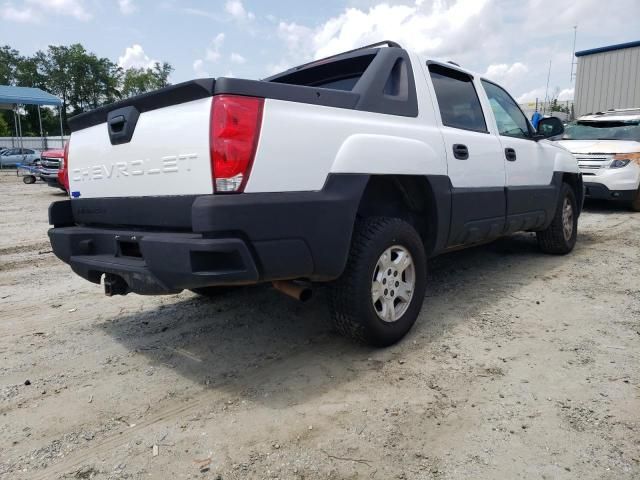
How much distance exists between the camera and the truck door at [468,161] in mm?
3635

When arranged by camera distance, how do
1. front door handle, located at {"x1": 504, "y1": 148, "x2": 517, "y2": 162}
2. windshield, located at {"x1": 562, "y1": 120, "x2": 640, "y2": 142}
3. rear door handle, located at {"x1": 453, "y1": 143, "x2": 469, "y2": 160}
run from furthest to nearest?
windshield, located at {"x1": 562, "y1": 120, "x2": 640, "y2": 142}
front door handle, located at {"x1": 504, "y1": 148, "x2": 517, "y2": 162}
rear door handle, located at {"x1": 453, "y1": 143, "x2": 469, "y2": 160}

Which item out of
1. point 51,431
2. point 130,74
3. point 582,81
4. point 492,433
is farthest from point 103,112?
point 130,74

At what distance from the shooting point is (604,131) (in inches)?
384

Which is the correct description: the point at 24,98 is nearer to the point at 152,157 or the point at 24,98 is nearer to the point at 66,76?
the point at 152,157

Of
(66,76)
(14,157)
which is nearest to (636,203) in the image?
(14,157)

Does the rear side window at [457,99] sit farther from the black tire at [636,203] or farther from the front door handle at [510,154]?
the black tire at [636,203]

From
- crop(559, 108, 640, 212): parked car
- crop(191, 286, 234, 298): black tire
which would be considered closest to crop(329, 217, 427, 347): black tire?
crop(191, 286, 234, 298): black tire

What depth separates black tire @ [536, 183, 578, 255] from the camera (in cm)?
541

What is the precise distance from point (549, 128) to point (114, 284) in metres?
4.37

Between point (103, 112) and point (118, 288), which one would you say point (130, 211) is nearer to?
point (118, 288)

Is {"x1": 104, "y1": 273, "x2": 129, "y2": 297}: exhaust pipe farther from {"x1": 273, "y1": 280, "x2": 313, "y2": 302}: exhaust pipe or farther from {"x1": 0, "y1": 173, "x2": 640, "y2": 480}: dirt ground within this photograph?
{"x1": 273, "y1": 280, "x2": 313, "y2": 302}: exhaust pipe

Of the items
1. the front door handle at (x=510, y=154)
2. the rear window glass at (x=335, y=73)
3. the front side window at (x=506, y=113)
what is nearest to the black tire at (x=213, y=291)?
the rear window glass at (x=335, y=73)

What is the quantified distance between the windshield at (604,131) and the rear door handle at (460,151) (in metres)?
7.17

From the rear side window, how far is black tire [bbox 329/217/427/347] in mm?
1157
